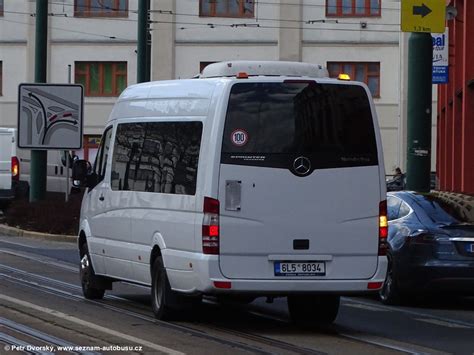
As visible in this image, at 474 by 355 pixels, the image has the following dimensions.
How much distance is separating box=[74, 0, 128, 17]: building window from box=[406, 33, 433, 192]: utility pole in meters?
38.9

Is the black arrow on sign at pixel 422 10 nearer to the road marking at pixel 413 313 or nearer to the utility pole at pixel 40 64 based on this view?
the road marking at pixel 413 313

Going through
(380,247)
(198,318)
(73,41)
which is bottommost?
(198,318)

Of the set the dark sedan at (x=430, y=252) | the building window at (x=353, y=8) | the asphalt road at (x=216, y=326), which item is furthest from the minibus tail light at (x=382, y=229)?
the building window at (x=353, y=8)

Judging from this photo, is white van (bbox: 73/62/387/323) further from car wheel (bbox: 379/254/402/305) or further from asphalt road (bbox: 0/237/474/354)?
car wheel (bbox: 379/254/402/305)

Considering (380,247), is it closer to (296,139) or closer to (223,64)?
(296,139)

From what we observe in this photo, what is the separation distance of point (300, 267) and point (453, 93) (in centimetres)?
2539

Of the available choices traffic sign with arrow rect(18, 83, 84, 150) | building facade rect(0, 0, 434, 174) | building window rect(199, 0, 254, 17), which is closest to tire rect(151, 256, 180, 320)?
traffic sign with arrow rect(18, 83, 84, 150)

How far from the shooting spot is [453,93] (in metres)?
36.7

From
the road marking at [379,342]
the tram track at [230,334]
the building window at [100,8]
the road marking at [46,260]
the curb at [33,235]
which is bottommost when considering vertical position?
the road marking at [379,342]

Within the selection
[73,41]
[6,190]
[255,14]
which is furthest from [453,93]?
[73,41]

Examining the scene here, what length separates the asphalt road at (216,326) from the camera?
1111 cm

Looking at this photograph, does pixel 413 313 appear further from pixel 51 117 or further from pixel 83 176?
pixel 51 117

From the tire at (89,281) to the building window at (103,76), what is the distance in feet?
144

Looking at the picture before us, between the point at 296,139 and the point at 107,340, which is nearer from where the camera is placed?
the point at 107,340
